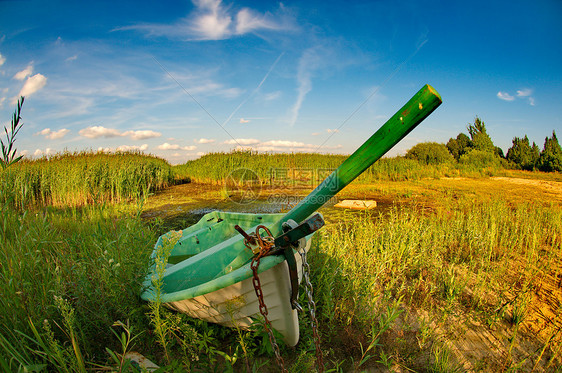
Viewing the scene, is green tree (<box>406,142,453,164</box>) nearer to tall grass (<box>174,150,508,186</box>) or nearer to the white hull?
tall grass (<box>174,150,508,186</box>)

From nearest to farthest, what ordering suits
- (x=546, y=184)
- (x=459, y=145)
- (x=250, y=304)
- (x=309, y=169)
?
(x=250, y=304), (x=546, y=184), (x=309, y=169), (x=459, y=145)

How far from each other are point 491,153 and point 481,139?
7.89ft

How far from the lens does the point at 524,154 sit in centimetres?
1594

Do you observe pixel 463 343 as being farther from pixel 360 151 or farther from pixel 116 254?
pixel 116 254

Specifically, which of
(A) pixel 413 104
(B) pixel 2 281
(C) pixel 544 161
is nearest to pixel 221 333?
(B) pixel 2 281

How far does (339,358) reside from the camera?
2203 millimetres

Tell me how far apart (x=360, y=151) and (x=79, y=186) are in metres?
10.3

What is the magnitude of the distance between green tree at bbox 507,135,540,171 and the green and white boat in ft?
62.9

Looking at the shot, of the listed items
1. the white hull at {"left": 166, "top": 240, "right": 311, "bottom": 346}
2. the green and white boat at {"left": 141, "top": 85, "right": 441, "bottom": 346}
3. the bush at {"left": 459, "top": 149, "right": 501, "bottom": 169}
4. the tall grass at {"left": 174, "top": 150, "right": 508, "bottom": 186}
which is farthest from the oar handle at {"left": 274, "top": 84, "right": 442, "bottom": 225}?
the bush at {"left": 459, "top": 149, "right": 501, "bottom": 169}

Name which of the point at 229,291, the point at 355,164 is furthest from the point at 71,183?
the point at 355,164

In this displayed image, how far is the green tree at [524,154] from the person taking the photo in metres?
15.3

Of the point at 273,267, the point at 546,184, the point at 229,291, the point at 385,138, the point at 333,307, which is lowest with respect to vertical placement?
the point at 333,307

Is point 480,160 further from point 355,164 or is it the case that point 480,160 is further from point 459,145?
point 355,164

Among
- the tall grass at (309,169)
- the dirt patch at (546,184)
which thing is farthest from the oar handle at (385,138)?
the tall grass at (309,169)
